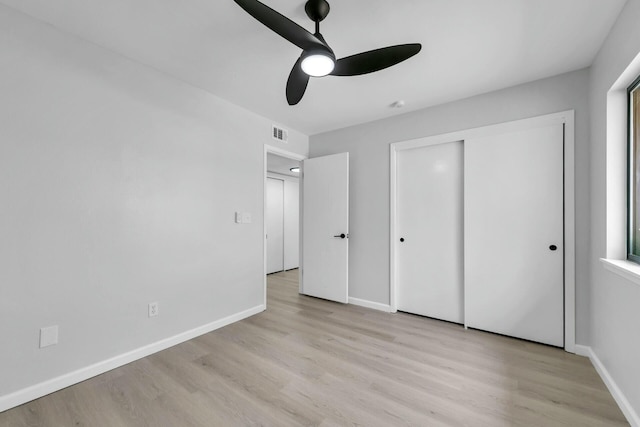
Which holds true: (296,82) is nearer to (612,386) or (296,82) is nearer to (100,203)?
(100,203)

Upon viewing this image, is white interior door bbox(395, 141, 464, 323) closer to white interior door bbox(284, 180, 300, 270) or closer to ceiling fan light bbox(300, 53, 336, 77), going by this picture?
ceiling fan light bbox(300, 53, 336, 77)

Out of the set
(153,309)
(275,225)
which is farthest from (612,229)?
(275,225)

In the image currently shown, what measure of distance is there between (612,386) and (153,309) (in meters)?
3.38

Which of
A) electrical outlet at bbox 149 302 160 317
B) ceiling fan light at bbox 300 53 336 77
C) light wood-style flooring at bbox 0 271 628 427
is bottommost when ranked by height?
light wood-style flooring at bbox 0 271 628 427

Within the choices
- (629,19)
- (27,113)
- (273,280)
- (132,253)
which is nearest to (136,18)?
(27,113)

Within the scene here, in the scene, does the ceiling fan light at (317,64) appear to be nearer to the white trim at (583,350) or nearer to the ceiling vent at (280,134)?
the ceiling vent at (280,134)

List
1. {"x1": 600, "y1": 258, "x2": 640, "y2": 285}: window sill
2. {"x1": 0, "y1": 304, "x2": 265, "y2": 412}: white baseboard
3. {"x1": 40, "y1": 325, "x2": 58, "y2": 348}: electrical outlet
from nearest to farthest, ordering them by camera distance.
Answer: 1. {"x1": 600, "y1": 258, "x2": 640, "y2": 285}: window sill
2. {"x1": 0, "y1": 304, "x2": 265, "y2": 412}: white baseboard
3. {"x1": 40, "y1": 325, "x2": 58, "y2": 348}: electrical outlet

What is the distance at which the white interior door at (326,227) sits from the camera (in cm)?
355

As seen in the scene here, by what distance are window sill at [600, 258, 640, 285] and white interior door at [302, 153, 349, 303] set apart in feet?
7.66

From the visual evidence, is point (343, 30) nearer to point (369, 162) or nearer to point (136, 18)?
point (136, 18)

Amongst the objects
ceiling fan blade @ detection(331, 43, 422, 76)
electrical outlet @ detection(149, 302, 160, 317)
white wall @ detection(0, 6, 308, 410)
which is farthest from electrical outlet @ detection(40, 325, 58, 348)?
ceiling fan blade @ detection(331, 43, 422, 76)

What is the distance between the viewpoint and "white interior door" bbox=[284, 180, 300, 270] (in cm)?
600

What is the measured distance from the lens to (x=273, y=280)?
5.04 meters

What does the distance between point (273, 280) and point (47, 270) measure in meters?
3.52
